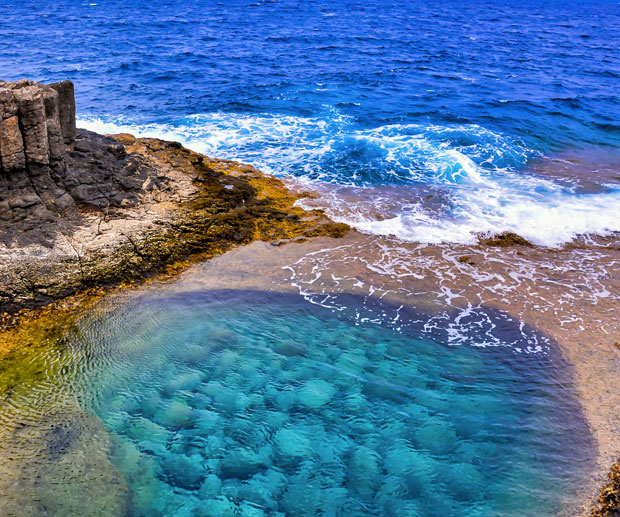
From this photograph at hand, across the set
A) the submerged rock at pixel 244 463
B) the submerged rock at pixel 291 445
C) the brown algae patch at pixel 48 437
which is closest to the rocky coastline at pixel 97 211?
the brown algae patch at pixel 48 437

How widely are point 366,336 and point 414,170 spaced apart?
10.9 m

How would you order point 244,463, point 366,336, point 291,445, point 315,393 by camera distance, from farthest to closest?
point 366,336, point 315,393, point 291,445, point 244,463

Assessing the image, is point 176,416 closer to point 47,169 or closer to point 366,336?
point 366,336

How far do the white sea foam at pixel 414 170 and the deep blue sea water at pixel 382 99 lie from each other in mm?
80

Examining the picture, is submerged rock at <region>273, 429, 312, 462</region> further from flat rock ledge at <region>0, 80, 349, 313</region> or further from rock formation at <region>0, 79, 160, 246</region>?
rock formation at <region>0, 79, 160, 246</region>

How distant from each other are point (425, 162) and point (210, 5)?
163 feet

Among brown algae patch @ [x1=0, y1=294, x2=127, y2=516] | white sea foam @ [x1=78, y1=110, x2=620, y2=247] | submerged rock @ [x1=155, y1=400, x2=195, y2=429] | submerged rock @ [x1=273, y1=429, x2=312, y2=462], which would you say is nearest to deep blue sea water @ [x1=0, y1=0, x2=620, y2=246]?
white sea foam @ [x1=78, y1=110, x2=620, y2=247]

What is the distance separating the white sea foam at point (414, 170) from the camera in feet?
56.6

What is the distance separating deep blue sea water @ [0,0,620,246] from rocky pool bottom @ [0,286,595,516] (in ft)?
19.5

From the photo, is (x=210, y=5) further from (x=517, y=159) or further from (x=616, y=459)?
(x=616, y=459)

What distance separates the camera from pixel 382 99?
29812 mm

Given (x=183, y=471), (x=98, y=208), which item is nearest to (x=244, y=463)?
(x=183, y=471)

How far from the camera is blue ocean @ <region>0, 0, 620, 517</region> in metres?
9.32

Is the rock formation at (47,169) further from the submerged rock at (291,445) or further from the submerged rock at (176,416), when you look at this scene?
the submerged rock at (291,445)
